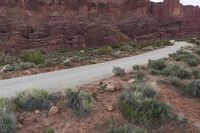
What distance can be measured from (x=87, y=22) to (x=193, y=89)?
55.1 meters

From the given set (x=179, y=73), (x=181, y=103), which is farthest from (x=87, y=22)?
(x=181, y=103)

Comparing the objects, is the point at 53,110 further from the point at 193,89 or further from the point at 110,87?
the point at 193,89

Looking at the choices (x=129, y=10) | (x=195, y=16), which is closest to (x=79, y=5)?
(x=129, y=10)

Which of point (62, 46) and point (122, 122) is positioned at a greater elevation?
point (122, 122)

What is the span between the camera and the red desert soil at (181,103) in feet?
28.2

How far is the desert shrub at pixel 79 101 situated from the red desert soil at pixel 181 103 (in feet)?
7.05

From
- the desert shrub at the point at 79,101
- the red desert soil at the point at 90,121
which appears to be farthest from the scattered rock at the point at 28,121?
the desert shrub at the point at 79,101

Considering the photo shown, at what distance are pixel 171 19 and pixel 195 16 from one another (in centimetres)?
932

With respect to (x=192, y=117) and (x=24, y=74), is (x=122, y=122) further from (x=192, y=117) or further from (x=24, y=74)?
(x=24, y=74)

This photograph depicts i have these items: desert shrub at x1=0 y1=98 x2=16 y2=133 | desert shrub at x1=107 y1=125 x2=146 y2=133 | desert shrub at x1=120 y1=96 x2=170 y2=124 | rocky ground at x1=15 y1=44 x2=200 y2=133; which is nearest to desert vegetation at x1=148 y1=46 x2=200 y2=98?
rocky ground at x1=15 y1=44 x2=200 y2=133

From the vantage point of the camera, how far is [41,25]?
6100cm

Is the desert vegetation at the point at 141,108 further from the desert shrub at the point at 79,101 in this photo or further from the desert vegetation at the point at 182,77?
the desert vegetation at the point at 182,77

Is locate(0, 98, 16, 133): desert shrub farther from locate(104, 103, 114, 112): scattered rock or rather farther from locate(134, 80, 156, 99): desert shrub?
locate(134, 80, 156, 99): desert shrub

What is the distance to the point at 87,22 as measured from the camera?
211 feet
